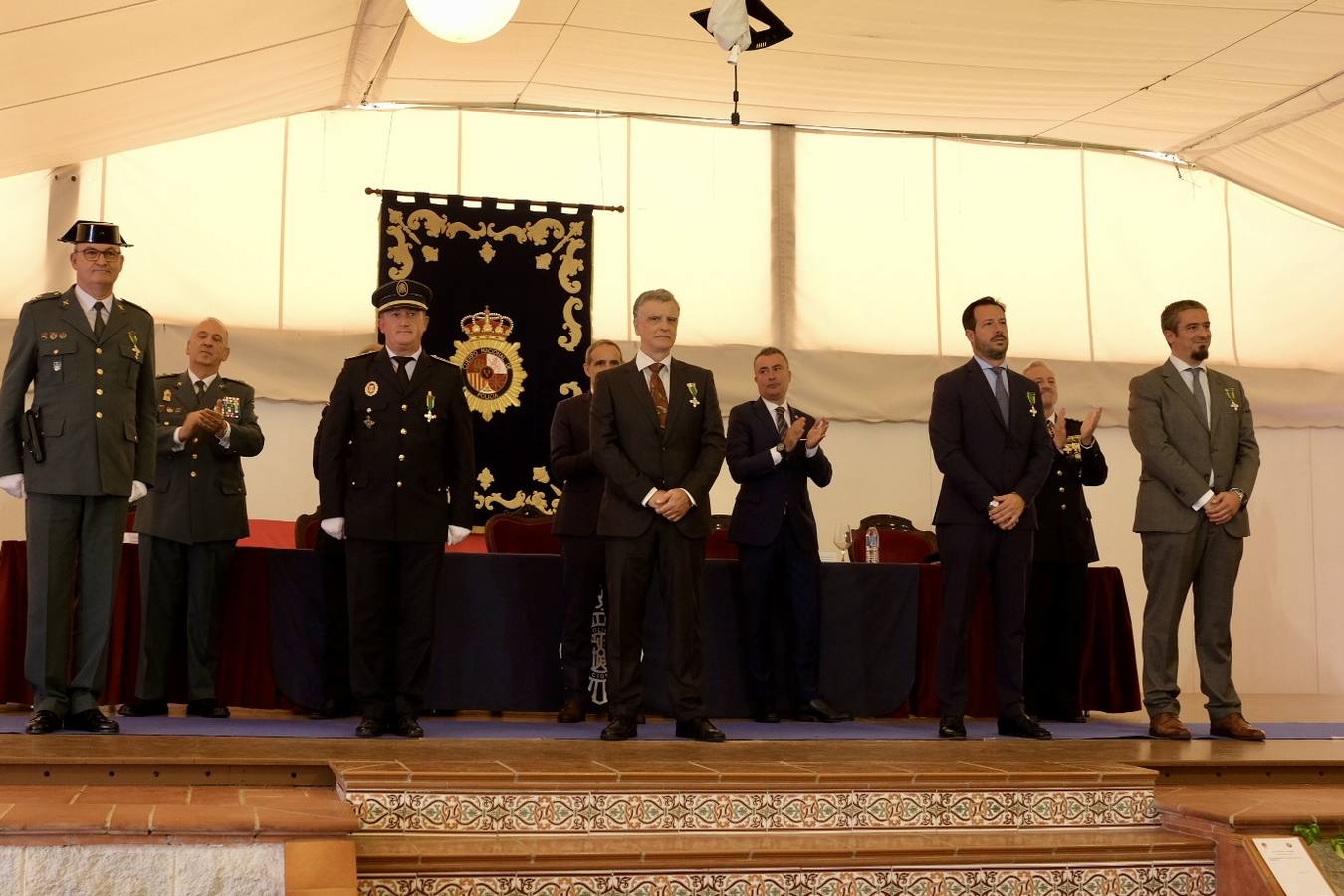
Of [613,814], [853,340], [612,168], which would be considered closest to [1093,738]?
[613,814]

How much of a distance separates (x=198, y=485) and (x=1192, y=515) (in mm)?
3755

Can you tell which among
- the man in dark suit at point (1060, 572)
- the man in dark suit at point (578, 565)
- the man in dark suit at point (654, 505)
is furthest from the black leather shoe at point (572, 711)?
the man in dark suit at point (1060, 572)

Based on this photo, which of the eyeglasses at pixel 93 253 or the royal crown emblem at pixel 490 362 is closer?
the eyeglasses at pixel 93 253

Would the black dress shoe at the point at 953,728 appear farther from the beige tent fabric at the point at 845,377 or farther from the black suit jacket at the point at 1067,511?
the beige tent fabric at the point at 845,377

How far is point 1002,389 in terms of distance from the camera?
524cm

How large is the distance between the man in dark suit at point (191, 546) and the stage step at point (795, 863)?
6.15ft

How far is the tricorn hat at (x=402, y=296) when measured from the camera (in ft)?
15.9

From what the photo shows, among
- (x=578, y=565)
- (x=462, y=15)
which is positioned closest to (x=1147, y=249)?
(x=578, y=565)

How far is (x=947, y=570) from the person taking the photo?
512 centimetres

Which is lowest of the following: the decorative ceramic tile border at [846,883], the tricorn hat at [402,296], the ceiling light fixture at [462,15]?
the decorative ceramic tile border at [846,883]

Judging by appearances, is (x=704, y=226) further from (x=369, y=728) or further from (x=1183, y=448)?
(x=369, y=728)

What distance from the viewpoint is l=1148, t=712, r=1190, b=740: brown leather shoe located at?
205 inches

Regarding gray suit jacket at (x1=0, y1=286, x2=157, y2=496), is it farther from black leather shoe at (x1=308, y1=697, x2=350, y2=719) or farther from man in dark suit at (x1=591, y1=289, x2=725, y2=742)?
man in dark suit at (x1=591, y1=289, x2=725, y2=742)

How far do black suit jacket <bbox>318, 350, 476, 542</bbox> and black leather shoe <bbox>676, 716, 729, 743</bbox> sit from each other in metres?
1.02
